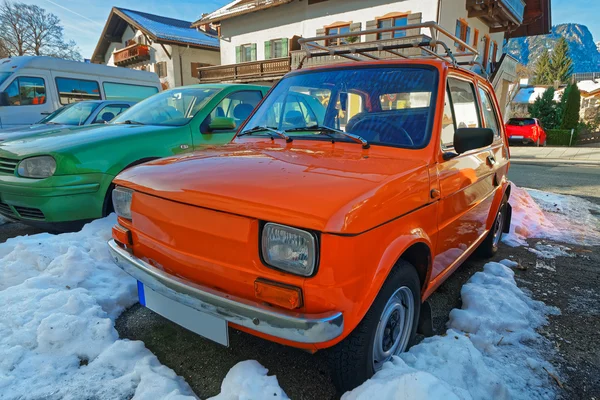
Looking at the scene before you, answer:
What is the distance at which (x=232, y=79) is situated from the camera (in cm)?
2016

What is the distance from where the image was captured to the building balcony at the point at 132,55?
2523 cm

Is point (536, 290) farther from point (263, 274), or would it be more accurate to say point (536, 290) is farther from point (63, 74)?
point (63, 74)

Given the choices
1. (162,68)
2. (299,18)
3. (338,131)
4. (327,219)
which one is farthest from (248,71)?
(327,219)

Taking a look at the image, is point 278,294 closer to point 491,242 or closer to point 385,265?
point 385,265

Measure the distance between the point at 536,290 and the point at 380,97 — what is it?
2.26 meters

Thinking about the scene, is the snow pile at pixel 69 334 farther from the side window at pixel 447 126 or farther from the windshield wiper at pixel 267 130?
the side window at pixel 447 126

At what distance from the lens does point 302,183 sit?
1585 mm

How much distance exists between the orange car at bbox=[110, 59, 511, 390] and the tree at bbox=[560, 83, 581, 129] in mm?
25780

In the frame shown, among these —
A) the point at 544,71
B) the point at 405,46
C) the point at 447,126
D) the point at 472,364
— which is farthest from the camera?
the point at 544,71

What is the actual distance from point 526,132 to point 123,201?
74.7 ft

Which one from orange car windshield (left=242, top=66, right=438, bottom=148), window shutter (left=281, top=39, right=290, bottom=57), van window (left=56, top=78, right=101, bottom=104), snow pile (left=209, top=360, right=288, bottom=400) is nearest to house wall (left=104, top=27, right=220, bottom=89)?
window shutter (left=281, top=39, right=290, bottom=57)

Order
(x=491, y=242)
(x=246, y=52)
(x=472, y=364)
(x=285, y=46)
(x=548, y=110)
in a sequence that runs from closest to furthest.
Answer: (x=472, y=364) → (x=491, y=242) → (x=285, y=46) → (x=246, y=52) → (x=548, y=110)

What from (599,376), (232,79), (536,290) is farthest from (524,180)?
(232,79)

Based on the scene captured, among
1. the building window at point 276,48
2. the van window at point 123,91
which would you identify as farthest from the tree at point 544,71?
the van window at point 123,91
